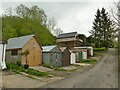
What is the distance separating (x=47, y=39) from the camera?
45.2 m

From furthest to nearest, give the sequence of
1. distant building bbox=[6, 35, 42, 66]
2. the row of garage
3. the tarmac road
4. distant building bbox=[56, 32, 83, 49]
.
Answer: distant building bbox=[56, 32, 83, 49]
the row of garage
distant building bbox=[6, 35, 42, 66]
the tarmac road

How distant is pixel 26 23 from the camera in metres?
41.4

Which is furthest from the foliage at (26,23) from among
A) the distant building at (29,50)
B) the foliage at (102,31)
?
the foliage at (102,31)

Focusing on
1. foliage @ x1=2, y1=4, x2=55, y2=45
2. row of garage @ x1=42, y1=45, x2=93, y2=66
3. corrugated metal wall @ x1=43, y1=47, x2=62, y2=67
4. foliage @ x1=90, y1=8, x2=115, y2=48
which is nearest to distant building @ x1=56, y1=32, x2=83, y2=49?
foliage @ x1=90, y1=8, x2=115, y2=48

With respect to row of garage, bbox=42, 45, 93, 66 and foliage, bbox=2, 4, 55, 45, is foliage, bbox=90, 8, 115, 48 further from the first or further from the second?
row of garage, bbox=42, 45, 93, 66

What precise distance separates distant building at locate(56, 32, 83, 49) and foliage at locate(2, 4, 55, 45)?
11394 millimetres

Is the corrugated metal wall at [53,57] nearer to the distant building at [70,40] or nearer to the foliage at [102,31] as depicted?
the distant building at [70,40]

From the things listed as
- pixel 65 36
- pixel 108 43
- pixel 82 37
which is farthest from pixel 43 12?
pixel 108 43

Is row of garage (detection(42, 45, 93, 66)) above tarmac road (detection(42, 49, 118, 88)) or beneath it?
above

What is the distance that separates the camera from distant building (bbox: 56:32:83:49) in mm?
56906

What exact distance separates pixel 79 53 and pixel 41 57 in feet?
33.9

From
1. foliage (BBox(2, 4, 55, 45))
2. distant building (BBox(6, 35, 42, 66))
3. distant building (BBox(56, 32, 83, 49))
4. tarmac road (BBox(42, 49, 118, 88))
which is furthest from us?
distant building (BBox(56, 32, 83, 49))

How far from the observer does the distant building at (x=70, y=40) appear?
187ft

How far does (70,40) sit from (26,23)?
19917 mm
